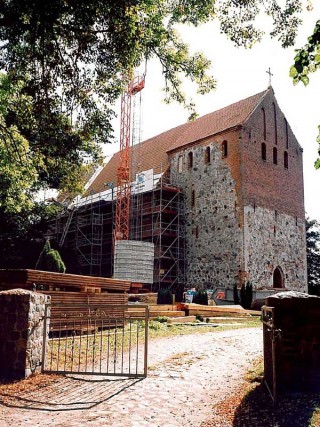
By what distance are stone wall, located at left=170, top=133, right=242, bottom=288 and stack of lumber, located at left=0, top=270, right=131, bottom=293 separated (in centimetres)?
1834

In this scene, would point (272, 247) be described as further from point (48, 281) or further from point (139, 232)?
point (48, 281)

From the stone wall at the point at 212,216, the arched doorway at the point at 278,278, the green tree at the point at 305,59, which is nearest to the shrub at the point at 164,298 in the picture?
the stone wall at the point at 212,216

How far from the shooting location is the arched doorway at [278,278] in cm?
3350

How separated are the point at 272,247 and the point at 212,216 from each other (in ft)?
15.1

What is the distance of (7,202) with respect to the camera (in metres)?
16.4

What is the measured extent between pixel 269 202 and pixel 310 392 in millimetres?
28092

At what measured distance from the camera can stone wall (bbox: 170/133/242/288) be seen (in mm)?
31953

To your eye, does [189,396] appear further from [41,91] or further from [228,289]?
[228,289]

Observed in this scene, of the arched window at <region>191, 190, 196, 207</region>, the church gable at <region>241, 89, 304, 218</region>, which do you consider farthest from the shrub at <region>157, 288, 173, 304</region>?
the arched window at <region>191, 190, 196, 207</region>

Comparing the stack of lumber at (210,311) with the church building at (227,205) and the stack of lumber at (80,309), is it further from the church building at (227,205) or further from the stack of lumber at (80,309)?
the church building at (227,205)

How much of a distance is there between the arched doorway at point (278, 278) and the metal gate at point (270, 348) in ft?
88.8

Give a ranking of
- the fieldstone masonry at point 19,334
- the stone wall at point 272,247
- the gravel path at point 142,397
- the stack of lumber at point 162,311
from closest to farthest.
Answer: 1. the gravel path at point 142,397
2. the fieldstone masonry at point 19,334
3. the stack of lumber at point 162,311
4. the stone wall at point 272,247

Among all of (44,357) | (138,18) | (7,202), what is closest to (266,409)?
(44,357)

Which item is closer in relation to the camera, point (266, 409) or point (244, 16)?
point (266, 409)
